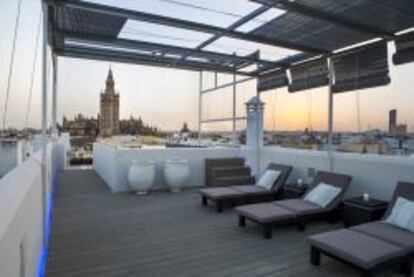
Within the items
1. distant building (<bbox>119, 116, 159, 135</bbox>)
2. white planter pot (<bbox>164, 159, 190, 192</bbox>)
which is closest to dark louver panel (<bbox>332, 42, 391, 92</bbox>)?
white planter pot (<bbox>164, 159, 190, 192</bbox>)

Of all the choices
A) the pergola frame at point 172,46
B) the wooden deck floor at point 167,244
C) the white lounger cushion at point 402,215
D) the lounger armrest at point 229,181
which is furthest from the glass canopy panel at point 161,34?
the white lounger cushion at point 402,215

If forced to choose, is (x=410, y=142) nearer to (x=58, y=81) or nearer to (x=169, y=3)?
(x=169, y=3)

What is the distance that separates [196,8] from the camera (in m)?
4.94

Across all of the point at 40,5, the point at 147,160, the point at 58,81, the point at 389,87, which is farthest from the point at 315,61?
the point at 58,81

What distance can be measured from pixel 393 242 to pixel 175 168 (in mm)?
4589

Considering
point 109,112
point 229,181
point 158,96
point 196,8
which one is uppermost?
point 196,8

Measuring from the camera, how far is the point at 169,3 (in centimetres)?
476

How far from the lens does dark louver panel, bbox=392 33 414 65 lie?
4922 mm

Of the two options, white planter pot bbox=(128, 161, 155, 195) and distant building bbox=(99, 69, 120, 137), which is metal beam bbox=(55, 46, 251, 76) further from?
distant building bbox=(99, 69, 120, 137)

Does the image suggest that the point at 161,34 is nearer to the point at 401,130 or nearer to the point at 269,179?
the point at 269,179

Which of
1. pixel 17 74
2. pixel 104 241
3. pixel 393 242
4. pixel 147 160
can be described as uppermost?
pixel 17 74

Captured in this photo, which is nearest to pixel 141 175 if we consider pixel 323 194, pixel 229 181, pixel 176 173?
pixel 176 173

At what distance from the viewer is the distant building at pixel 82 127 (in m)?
14.1

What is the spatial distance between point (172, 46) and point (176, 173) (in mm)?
2634
